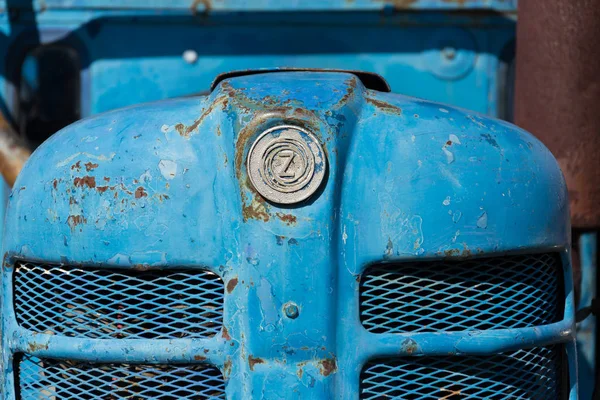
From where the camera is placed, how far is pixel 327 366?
133cm

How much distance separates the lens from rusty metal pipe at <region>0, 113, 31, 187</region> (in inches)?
94.7

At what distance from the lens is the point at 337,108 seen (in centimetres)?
135

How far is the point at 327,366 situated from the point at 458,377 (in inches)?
9.0

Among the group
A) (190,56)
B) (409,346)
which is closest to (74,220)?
(409,346)

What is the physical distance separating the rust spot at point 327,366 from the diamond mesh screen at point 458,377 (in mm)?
59

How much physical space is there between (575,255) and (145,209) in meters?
1.32

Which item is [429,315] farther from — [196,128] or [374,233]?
[196,128]

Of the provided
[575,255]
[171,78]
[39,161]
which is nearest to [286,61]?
[171,78]

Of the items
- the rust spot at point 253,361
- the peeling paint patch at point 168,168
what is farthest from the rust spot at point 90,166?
the rust spot at point 253,361

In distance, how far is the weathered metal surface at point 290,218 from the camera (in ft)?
4.34

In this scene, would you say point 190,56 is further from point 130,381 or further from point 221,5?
point 130,381

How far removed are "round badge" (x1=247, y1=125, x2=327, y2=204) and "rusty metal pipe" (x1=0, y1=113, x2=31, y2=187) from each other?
1.29 meters

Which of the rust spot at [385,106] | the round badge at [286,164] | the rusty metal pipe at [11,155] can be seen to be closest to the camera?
the round badge at [286,164]

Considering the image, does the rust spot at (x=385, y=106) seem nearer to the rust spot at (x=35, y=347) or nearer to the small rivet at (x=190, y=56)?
the rust spot at (x=35, y=347)
